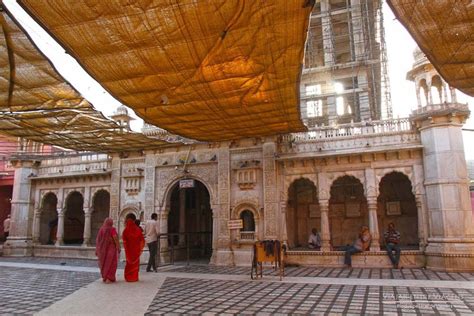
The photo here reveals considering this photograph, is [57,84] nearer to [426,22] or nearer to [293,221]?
[426,22]

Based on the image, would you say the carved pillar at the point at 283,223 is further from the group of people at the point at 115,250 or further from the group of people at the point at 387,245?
the group of people at the point at 115,250

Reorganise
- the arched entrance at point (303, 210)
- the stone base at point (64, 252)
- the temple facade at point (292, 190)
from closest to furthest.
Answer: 1. the temple facade at point (292, 190)
2. the arched entrance at point (303, 210)
3. the stone base at point (64, 252)

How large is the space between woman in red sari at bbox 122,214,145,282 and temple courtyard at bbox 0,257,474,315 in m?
0.29

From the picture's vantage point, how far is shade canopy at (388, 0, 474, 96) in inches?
194

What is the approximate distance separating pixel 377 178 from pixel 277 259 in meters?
4.75

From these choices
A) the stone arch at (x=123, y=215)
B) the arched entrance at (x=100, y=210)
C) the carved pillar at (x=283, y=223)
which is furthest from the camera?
the arched entrance at (x=100, y=210)

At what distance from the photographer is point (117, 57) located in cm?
637

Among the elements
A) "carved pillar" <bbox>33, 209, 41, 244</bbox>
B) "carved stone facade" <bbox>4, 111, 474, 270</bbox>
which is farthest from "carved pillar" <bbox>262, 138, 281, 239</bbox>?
"carved pillar" <bbox>33, 209, 41, 244</bbox>

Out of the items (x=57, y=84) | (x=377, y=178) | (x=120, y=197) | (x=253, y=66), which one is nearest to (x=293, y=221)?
(x=377, y=178)

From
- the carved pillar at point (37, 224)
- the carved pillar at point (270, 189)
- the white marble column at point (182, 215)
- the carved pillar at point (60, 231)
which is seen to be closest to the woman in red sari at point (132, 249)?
the carved pillar at point (270, 189)

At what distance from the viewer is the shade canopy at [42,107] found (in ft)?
20.9

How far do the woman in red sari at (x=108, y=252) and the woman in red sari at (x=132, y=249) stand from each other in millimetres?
265

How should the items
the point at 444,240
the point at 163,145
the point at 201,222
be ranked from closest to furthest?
1. the point at 444,240
2. the point at 163,145
3. the point at 201,222

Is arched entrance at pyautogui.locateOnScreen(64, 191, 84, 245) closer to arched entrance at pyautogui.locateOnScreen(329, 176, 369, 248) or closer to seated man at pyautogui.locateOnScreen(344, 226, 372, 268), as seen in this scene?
arched entrance at pyautogui.locateOnScreen(329, 176, 369, 248)
